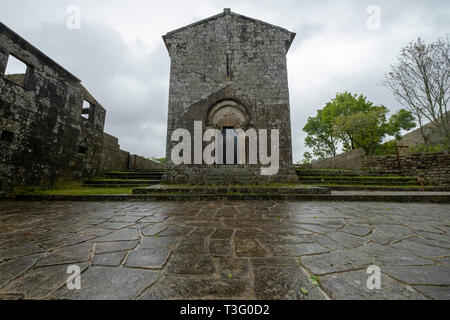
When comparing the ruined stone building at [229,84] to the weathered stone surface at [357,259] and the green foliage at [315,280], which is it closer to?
the weathered stone surface at [357,259]

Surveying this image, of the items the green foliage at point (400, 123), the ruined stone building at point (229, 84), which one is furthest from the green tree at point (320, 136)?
the ruined stone building at point (229, 84)

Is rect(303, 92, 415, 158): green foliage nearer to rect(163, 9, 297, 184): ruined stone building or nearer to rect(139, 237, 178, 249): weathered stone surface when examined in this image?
rect(163, 9, 297, 184): ruined stone building

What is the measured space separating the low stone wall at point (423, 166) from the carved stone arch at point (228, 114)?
8411 mm

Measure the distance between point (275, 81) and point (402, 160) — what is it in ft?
29.5

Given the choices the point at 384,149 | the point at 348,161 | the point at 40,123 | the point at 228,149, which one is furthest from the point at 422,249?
the point at 384,149

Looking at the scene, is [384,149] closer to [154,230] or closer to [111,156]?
[154,230]

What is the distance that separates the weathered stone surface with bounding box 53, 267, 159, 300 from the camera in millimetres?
1092

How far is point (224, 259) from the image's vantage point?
5.18 ft

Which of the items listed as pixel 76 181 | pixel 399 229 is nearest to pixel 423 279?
pixel 399 229

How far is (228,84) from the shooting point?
8375 millimetres

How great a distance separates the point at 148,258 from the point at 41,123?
309 inches
